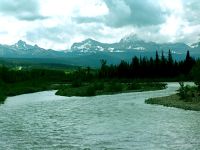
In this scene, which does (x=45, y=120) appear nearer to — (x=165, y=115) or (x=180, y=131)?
(x=165, y=115)

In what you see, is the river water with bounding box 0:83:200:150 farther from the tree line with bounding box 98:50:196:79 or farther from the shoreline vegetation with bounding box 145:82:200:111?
the tree line with bounding box 98:50:196:79

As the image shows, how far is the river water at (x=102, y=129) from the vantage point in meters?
36.9

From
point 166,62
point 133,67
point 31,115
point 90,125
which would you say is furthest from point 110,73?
point 90,125

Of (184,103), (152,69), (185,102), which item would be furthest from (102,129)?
(152,69)

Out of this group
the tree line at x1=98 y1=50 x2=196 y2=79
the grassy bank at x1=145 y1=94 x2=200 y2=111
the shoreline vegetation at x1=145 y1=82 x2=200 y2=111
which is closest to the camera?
the grassy bank at x1=145 y1=94 x2=200 y2=111

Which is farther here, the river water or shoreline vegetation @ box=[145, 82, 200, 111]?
shoreline vegetation @ box=[145, 82, 200, 111]

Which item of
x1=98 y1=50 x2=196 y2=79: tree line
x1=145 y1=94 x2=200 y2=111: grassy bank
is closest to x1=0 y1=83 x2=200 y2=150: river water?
x1=145 y1=94 x2=200 y2=111: grassy bank

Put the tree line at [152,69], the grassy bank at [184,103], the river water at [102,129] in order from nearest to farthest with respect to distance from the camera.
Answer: the river water at [102,129] → the grassy bank at [184,103] → the tree line at [152,69]

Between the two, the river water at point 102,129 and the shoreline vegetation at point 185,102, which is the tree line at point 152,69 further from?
the river water at point 102,129

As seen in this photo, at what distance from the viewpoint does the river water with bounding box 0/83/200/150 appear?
36.9 meters

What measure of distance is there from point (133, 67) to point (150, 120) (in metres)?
137

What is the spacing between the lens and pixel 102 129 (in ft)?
150

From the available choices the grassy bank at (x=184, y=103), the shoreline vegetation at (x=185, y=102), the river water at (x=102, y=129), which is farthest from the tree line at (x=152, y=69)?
the river water at (x=102, y=129)

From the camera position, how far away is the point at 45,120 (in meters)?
55.1
